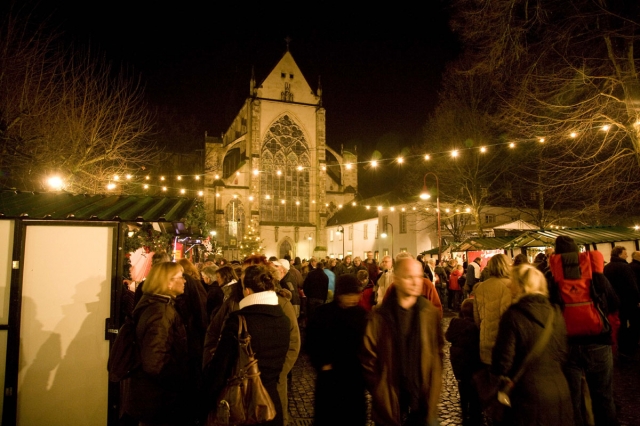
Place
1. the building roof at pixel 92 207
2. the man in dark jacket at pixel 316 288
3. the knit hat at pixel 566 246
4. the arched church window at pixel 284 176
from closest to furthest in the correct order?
the knit hat at pixel 566 246 < the building roof at pixel 92 207 < the man in dark jacket at pixel 316 288 < the arched church window at pixel 284 176

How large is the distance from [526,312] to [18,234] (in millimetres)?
4932

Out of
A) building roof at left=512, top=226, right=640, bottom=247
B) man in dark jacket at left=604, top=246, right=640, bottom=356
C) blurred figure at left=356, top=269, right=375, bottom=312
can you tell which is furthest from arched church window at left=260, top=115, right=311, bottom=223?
man in dark jacket at left=604, top=246, right=640, bottom=356

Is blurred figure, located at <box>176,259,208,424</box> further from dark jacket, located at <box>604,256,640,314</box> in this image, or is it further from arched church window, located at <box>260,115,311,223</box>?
arched church window, located at <box>260,115,311,223</box>

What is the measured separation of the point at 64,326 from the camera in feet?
15.2

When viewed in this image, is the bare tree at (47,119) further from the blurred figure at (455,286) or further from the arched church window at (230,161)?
the arched church window at (230,161)

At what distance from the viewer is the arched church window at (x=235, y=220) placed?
1528 inches

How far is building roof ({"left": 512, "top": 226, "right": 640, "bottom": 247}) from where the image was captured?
35.9 feet

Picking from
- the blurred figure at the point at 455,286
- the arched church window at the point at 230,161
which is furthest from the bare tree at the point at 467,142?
the arched church window at the point at 230,161

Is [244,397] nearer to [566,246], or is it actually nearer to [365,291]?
[566,246]

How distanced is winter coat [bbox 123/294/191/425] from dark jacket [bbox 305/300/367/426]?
1027mm

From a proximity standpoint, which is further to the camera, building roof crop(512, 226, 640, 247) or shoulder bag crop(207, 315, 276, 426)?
building roof crop(512, 226, 640, 247)

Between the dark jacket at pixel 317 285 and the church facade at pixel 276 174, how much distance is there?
2792 cm

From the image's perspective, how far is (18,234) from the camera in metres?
4.57

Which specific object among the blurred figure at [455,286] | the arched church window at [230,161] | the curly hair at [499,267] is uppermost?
the arched church window at [230,161]
